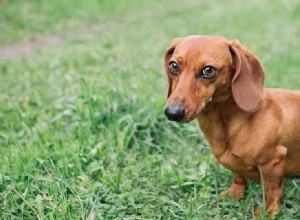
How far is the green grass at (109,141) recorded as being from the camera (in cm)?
332

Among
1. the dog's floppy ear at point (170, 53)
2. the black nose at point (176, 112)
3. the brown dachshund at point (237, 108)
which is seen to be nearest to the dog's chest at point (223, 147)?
the brown dachshund at point (237, 108)

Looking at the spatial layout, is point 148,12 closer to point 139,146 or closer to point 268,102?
point 139,146

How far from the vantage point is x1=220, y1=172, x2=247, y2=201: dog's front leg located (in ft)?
11.4

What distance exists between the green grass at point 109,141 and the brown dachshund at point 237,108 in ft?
1.17

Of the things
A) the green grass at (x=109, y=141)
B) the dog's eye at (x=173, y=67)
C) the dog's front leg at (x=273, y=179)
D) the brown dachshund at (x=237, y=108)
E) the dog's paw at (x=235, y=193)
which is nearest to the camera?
the brown dachshund at (x=237, y=108)

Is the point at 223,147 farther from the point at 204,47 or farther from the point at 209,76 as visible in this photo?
the point at 204,47

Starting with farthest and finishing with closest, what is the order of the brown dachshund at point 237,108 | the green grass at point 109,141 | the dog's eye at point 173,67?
the green grass at point 109,141
the dog's eye at point 173,67
the brown dachshund at point 237,108

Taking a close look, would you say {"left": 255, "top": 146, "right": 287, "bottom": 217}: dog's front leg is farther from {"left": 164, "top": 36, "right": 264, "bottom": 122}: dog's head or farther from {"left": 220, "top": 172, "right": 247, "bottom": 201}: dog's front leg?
{"left": 164, "top": 36, "right": 264, "bottom": 122}: dog's head

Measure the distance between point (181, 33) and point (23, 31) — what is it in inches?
122

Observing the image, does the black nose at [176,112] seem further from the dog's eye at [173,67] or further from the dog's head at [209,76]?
the dog's eye at [173,67]

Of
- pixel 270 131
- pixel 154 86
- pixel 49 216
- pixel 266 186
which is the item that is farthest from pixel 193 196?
pixel 154 86

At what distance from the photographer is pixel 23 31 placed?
890cm

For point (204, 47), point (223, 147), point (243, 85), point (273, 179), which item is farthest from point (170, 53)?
point (273, 179)

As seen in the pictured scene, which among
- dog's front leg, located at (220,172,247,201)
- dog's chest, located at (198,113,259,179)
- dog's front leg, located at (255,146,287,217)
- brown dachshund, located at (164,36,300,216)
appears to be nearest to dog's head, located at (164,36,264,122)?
brown dachshund, located at (164,36,300,216)
